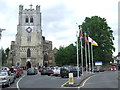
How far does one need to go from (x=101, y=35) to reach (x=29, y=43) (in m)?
40.9

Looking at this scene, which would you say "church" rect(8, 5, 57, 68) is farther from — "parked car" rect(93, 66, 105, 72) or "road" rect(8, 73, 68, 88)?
"road" rect(8, 73, 68, 88)

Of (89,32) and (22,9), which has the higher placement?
(22,9)

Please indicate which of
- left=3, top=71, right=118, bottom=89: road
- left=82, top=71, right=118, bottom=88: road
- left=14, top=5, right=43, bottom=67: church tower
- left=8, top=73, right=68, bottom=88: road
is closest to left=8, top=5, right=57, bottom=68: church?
left=14, top=5, right=43, bottom=67: church tower

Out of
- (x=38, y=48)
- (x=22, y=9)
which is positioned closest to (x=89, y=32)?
(x=38, y=48)

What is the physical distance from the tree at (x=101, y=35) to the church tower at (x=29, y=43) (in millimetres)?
35430

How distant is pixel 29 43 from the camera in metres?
100

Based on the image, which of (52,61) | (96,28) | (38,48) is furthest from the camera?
(52,61)

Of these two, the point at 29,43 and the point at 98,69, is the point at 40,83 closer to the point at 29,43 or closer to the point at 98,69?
the point at 98,69

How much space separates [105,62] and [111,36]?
7.18 metres

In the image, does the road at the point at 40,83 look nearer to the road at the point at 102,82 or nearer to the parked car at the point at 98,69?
the road at the point at 102,82

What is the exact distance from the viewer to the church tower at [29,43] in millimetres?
99500

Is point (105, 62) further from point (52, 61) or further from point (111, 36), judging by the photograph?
point (52, 61)

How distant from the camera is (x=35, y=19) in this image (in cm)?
10112

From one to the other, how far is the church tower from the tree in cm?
3543
